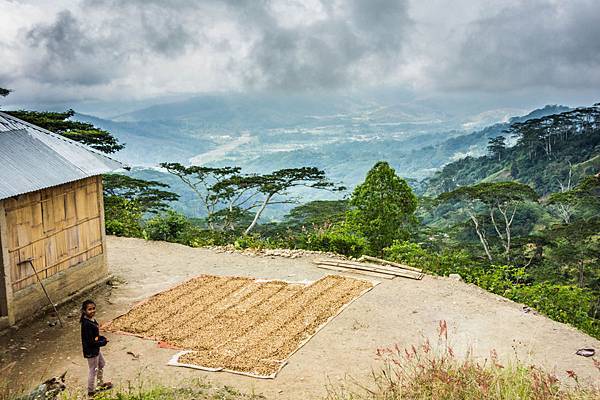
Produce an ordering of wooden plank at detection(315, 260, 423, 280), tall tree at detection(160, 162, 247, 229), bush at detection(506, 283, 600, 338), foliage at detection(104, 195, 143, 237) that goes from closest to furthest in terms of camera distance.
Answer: bush at detection(506, 283, 600, 338), wooden plank at detection(315, 260, 423, 280), foliage at detection(104, 195, 143, 237), tall tree at detection(160, 162, 247, 229)

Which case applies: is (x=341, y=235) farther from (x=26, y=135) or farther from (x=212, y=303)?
(x=26, y=135)

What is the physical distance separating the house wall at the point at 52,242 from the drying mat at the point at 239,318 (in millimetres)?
1301

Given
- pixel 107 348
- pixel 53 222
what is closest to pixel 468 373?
pixel 107 348

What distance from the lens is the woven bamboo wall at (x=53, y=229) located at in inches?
345

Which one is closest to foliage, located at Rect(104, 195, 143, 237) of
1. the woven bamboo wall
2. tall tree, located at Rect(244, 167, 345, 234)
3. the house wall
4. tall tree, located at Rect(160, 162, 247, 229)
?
tall tree, located at Rect(160, 162, 247, 229)

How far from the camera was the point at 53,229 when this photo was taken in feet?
31.4

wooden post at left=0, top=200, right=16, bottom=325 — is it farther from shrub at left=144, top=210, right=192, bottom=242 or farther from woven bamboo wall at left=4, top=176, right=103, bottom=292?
shrub at left=144, top=210, right=192, bottom=242

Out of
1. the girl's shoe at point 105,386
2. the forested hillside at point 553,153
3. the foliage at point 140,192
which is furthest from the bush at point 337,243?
the forested hillside at point 553,153

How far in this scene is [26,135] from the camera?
10023mm

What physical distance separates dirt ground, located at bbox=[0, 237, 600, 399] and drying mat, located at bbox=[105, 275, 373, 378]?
0.20m

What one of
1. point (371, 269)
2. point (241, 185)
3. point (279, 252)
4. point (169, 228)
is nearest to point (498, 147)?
point (241, 185)

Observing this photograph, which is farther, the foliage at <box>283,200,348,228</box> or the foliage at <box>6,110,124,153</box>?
the foliage at <box>283,200,348,228</box>

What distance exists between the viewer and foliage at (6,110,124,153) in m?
19.0

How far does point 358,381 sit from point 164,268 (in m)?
6.74
